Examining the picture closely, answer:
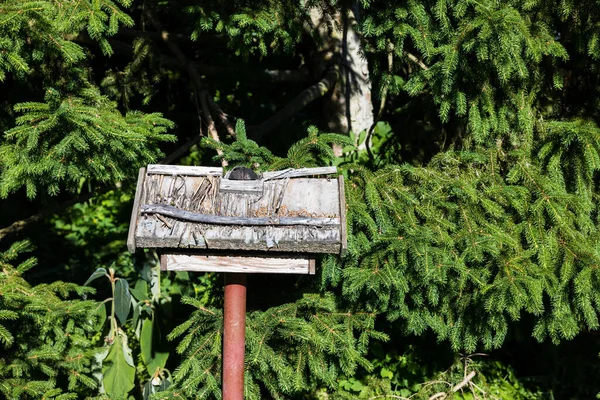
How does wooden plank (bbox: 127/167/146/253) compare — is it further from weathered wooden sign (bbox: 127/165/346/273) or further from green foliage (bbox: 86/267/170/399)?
green foliage (bbox: 86/267/170/399)

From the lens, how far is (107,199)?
19.9 feet

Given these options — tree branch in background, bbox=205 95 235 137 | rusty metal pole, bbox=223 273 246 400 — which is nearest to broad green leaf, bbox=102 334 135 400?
rusty metal pole, bbox=223 273 246 400

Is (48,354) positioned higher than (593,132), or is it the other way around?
(593,132)

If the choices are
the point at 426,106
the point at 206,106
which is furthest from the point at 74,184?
the point at 426,106

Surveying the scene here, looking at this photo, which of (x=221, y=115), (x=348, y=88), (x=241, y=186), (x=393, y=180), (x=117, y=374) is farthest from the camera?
(x=348, y=88)

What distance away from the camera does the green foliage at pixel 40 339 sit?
3639 millimetres

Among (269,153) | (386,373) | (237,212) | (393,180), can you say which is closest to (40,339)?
(269,153)

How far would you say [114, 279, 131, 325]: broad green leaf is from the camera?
157 inches

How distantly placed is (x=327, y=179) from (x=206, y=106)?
6.06 ft

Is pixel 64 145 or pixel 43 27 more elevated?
pixel 43 27

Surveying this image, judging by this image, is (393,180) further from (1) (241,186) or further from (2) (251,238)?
(2) (251,238)

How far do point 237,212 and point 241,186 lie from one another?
0.11 meters

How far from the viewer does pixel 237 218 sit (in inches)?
101

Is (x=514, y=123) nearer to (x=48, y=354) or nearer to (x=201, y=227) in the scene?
(x=201, y=227)
